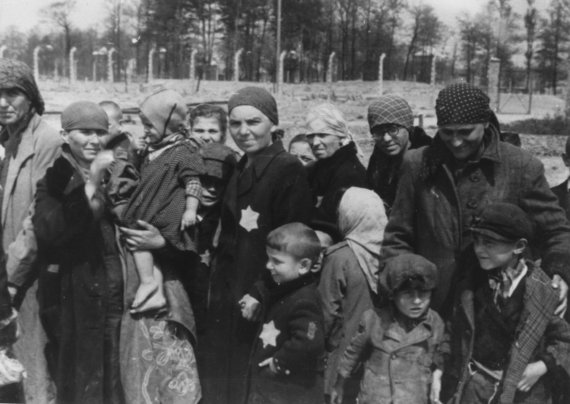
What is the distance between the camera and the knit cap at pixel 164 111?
3596mm

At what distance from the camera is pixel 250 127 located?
351cm

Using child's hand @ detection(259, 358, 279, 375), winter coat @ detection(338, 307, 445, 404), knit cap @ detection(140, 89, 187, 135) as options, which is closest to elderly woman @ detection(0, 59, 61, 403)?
knit cap @ detection(140, 89, 187, 135)

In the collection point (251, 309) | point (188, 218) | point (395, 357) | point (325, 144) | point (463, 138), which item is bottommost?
point (395, 357)

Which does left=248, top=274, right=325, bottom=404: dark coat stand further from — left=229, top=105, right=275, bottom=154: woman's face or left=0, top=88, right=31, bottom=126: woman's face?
left=0, top=88, right=31, bottom=126: woman's face

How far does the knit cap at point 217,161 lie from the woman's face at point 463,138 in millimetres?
1173

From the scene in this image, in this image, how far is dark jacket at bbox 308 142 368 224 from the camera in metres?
3.77

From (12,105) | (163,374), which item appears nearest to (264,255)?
(163,374)

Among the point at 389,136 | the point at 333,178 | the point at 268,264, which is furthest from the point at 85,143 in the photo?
the point at 389,136

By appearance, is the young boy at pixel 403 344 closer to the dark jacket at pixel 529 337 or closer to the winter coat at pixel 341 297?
the dark jacket at pixel 529 337

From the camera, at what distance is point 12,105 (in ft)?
12.1

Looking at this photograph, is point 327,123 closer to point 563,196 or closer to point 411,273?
point 411,273

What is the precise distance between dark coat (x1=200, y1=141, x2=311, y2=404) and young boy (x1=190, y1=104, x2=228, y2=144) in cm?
71

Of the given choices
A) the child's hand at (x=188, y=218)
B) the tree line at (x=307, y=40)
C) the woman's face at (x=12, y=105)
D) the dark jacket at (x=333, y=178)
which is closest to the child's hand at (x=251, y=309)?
the child's hand at (x=188, y=218)

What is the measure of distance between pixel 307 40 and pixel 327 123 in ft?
165
